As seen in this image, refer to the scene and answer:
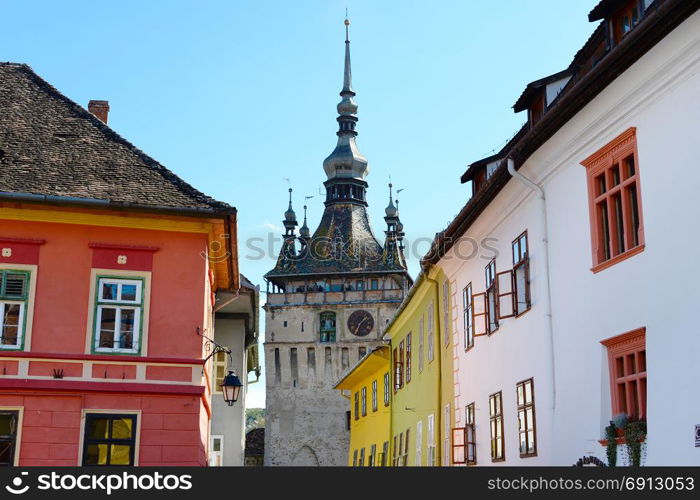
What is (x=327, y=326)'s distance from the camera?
84.1 metres

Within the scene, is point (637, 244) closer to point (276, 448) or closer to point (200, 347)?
point (200, 347)

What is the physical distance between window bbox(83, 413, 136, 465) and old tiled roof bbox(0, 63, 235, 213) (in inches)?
128

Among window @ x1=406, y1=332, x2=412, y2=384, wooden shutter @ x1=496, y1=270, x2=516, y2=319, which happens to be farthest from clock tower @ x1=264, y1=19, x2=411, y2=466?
wooden shutter @ x1=496, y1=270, x2=516, y2=319

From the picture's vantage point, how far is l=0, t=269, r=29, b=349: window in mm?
15930

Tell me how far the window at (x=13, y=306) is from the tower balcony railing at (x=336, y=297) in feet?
225

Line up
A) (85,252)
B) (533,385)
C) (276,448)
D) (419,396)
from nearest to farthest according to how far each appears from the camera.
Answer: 1. (533,385)
2. (85,252)
3. (419,396)
4. (276,448)

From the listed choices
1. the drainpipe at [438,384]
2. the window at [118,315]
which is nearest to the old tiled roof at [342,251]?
the drainpipe at [438,384]

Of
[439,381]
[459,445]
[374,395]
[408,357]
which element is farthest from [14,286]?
[374,395]

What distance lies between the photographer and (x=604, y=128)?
12570 mm

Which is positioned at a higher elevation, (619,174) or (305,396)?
(305,396)

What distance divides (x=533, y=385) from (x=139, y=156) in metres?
7.68

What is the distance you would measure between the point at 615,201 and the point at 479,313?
6312 mm

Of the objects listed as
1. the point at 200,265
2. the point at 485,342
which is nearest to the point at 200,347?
the point at 200,265

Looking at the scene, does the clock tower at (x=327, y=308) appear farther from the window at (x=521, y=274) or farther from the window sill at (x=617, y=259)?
the window sill at (x=617, y=259)
